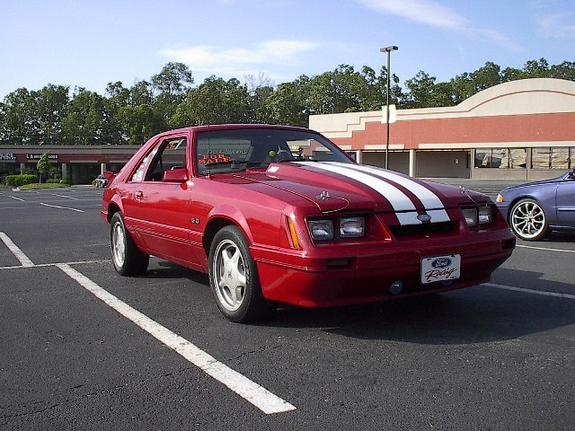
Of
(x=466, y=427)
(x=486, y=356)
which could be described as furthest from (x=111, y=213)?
(x=466, y=427)

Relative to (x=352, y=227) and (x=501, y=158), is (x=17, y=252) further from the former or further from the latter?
(x=501, y=158)

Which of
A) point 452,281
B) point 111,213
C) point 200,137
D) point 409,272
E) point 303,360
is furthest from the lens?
point 111,213

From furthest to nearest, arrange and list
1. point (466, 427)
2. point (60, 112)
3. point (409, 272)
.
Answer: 1. point (60, 112)
2. point (409, 272)
3. point (466, 427)

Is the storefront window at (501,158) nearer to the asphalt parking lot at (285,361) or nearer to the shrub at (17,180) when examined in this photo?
the asphalt parking lot at (285,361)

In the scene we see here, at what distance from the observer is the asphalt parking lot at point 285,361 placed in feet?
9.59

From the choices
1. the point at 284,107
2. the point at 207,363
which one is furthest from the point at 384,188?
the point at 284,107

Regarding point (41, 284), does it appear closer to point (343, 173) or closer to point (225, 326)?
point (225, 326)

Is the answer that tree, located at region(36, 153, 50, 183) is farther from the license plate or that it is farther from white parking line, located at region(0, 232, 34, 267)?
the license plate

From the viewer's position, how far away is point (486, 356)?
370 centimetres

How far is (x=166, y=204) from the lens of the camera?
17.7 feet

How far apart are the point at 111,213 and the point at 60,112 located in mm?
111171

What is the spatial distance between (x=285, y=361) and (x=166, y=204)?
7.31ft

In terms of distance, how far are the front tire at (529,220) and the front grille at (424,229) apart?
17.6 ft

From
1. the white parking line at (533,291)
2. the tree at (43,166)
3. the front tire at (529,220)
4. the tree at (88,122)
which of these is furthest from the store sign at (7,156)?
the white parking line at (533,291)
